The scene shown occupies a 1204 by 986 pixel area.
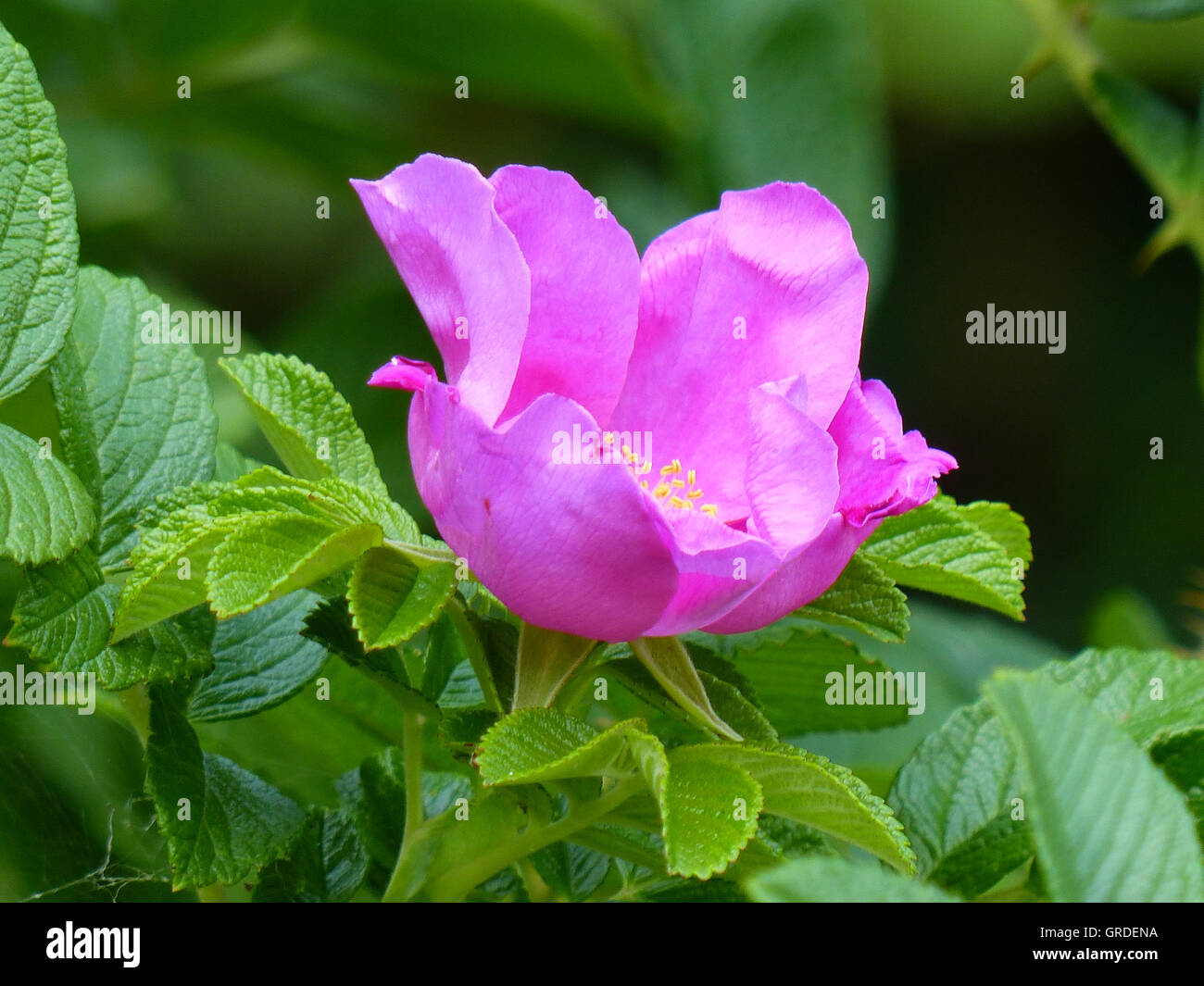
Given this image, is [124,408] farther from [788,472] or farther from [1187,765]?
[1187,765]

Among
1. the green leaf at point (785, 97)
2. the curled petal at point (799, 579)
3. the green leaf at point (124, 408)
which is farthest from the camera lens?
the green leaf at point (785, 97)

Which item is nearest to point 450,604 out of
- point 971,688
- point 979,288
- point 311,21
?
point 971,688

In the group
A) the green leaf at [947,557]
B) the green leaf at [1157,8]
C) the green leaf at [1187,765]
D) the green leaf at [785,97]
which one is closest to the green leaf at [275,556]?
the green leaf at [947,557]

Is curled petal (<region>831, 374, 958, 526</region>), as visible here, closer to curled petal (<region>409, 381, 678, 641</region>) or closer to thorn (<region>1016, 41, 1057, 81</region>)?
curled petal (<region>409, 381, 678, 641</region>)

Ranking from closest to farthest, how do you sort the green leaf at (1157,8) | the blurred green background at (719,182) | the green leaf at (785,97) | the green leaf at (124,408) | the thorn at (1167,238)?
the green leaf at (124,408), the green leaf at (1157,8), the thorn at (1167,238), the blurred green background at (719,182), the green leaf at (785,97)

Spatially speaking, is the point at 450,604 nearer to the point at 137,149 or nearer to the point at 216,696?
the point at 216,696

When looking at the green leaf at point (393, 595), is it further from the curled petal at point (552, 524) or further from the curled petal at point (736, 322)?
the curled petal at point (736, 322)
